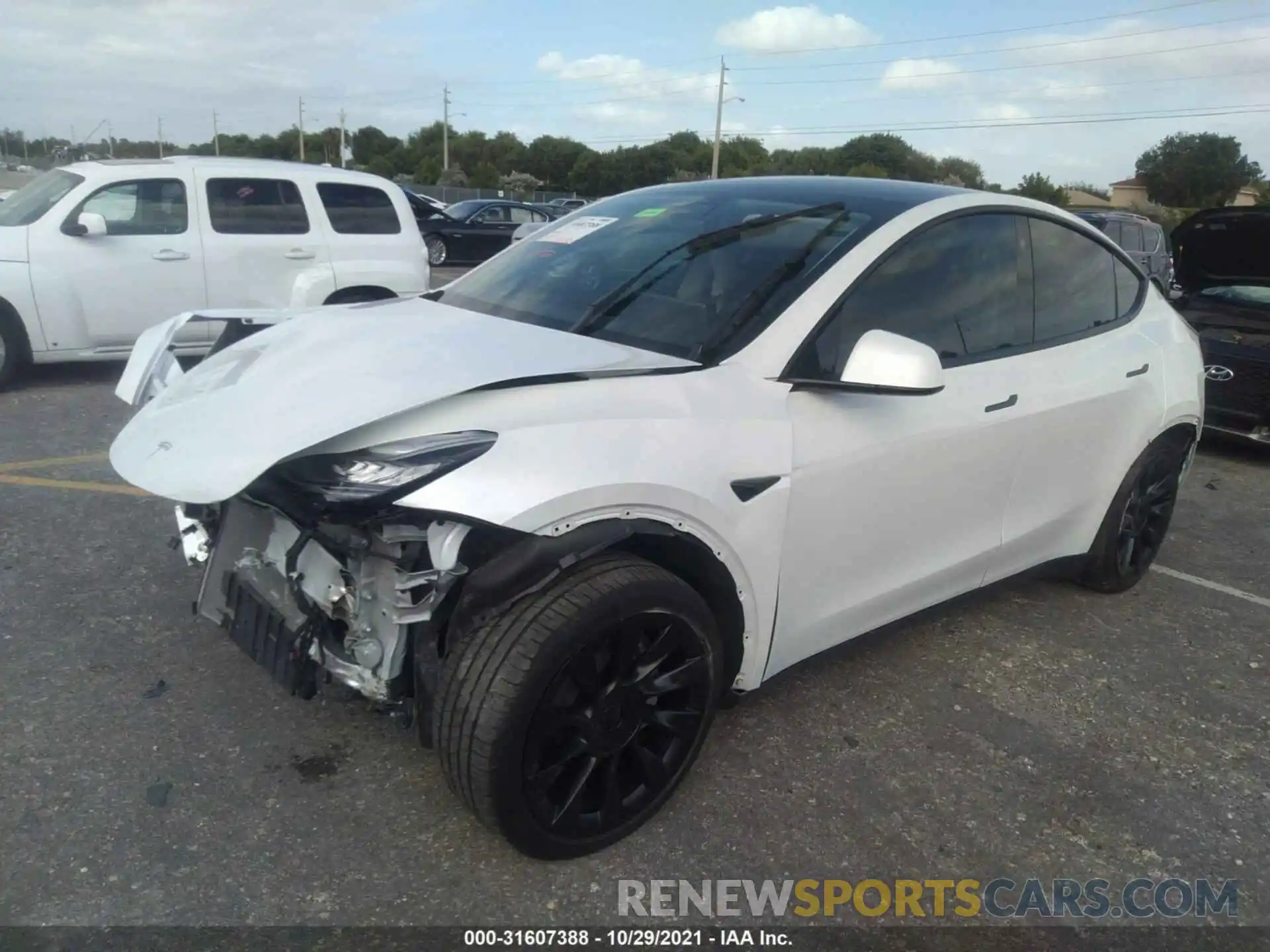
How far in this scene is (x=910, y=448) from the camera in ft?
9.78

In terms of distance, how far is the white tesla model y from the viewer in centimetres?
227

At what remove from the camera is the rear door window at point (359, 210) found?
8500 millimetres

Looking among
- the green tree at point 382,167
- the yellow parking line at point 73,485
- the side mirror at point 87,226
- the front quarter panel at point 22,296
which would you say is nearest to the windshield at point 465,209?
the side mirror at point 87,226

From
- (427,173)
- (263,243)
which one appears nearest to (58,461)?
(263,243)

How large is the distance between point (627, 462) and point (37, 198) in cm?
721

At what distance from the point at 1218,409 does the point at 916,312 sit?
5.12 meters

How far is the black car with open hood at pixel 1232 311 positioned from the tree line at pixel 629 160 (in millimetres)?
43590

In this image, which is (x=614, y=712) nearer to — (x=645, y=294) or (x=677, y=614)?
(x=677, y=614)

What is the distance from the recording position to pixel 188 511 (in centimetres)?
296

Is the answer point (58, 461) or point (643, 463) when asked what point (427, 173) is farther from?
point (643, 463)

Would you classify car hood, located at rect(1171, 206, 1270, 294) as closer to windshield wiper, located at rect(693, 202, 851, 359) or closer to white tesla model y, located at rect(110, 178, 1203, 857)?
white tesla model y, located at rect(110, 178, 1203, 857)

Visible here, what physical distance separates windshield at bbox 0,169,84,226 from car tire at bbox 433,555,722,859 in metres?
6.90

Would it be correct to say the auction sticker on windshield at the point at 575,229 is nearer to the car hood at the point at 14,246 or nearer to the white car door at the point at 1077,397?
the white car door at the point at 1077,397

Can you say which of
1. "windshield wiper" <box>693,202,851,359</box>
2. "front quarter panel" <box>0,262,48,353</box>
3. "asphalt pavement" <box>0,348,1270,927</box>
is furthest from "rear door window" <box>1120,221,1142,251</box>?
"front quarter panel" <box>0,262,48,353</box>
